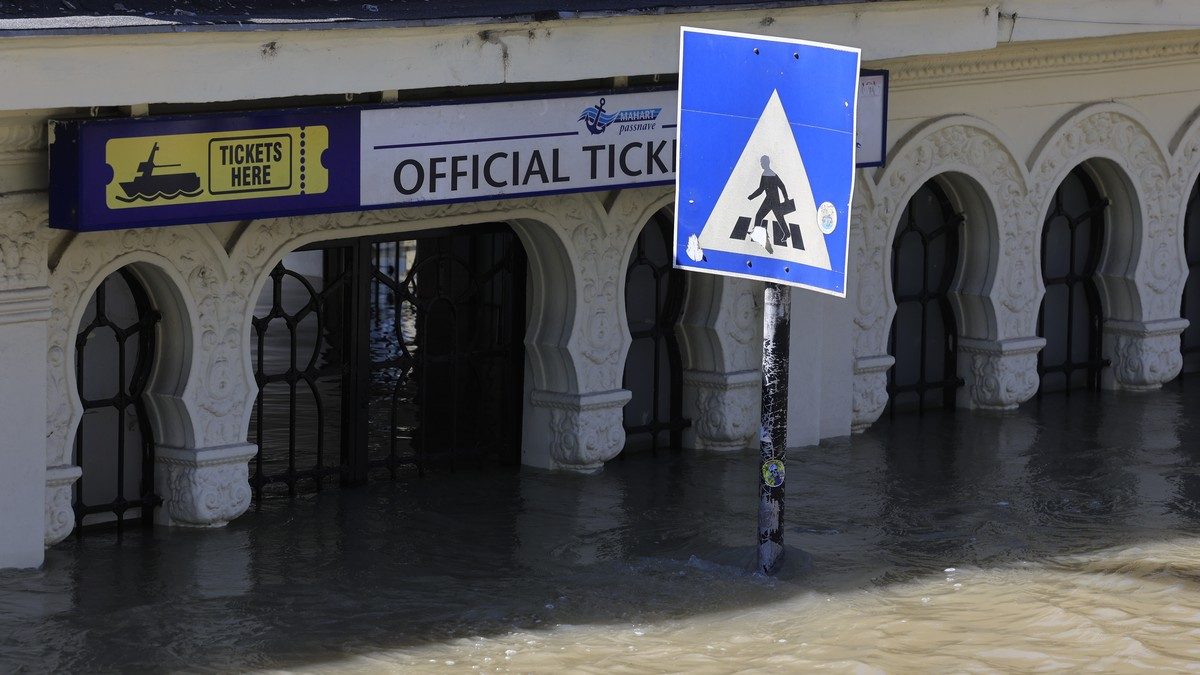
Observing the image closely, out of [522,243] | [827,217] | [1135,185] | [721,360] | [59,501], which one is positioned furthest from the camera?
[1135,185]

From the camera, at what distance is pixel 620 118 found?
1290cm

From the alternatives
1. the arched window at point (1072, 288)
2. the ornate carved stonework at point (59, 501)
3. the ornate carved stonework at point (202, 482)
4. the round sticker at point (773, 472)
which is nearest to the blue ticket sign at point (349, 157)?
the ornate carved stonework at point (59, 501)

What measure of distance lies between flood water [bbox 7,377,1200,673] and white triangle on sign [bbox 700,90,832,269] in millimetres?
1857

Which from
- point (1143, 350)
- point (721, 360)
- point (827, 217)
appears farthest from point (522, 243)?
point (1143, 350)

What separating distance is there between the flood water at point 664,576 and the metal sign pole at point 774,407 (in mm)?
422

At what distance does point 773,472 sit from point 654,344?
4.02m

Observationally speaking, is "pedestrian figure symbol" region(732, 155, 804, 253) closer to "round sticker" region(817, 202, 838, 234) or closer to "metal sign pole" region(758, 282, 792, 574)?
"round sticker" region(817, 202, 838, 234)

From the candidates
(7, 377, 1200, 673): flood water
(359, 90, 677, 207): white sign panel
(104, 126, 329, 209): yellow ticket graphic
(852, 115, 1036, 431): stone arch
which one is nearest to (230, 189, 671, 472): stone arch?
(7, 377, 1200, 673): flood water

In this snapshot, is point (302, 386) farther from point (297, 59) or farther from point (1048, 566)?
point (1048, 566)

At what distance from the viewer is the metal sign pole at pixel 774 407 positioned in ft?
35.0

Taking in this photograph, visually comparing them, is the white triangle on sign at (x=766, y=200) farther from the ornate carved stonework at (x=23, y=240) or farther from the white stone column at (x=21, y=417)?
the white stone column at (x=21, y=417)

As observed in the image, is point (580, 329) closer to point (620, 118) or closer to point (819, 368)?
point (620, 118)

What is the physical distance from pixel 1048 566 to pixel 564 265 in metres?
3.97

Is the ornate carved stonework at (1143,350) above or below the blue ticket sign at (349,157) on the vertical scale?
below
